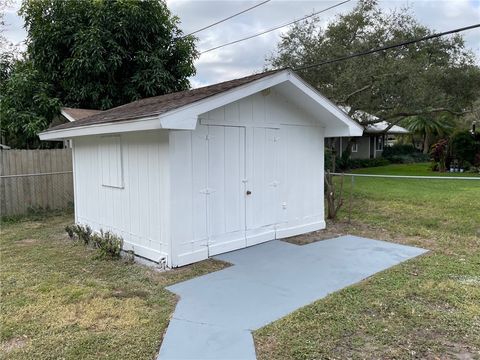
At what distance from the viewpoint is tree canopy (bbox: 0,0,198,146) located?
40.8ft

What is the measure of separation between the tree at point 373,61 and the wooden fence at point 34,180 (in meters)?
9.54

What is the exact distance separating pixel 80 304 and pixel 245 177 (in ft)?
10.9

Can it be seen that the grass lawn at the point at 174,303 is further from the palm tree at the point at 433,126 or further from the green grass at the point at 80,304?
the palm tree at the point at 433,126

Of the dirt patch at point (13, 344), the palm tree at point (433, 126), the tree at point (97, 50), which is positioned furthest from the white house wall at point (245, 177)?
the palm tree at point (433, 126)

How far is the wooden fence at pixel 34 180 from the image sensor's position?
9789 millimetres

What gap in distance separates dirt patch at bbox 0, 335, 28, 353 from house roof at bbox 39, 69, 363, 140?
2717mm

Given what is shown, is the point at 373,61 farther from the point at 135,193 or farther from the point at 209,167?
the point at 135,193

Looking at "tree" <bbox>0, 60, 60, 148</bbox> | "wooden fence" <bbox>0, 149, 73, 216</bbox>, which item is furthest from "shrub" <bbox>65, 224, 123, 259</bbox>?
"tree" <bbox>0, 60, 60, 148</bbox>

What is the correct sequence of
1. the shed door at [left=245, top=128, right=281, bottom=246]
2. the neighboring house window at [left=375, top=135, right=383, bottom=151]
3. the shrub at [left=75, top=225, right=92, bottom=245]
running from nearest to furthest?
the shed door at [left=245, top=128, right=281, bottom=246] < the shrub at [left=75, top=225, right=92, bottom=245] < the neighboring house window at [left=375, top=135, right=383, bottom=151]

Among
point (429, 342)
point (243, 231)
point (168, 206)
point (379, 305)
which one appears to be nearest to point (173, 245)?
point (168, 206)

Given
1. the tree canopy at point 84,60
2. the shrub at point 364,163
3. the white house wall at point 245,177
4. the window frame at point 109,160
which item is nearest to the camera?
the white house wall at point 245,177

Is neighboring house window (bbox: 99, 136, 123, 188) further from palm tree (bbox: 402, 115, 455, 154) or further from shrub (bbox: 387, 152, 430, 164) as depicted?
palm tree (bbox: 402, 115, 455, 154)

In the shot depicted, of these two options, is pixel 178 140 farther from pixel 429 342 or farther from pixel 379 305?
pixel 429 342

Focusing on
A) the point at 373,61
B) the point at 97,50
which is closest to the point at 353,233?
the point at 373,61
